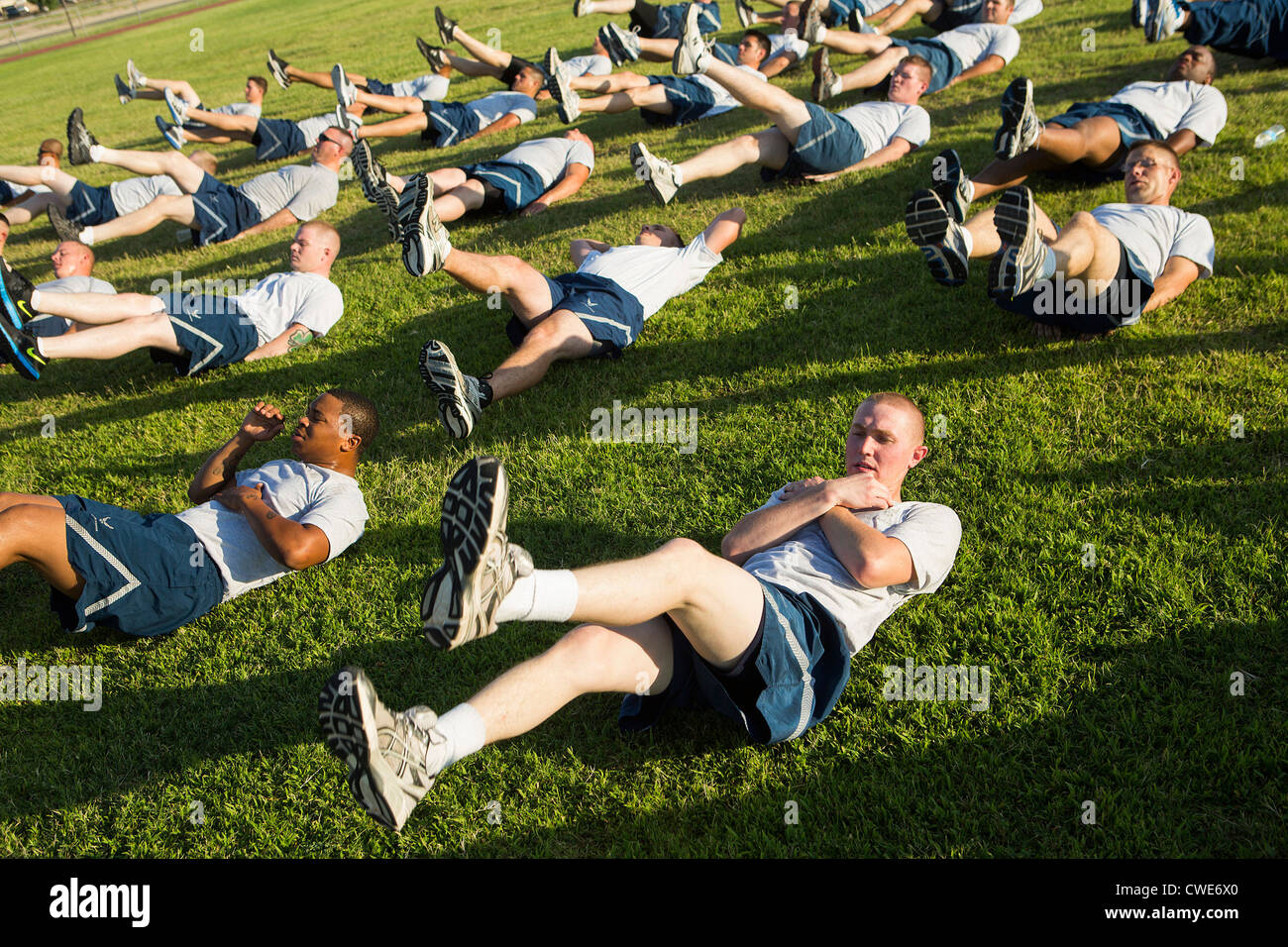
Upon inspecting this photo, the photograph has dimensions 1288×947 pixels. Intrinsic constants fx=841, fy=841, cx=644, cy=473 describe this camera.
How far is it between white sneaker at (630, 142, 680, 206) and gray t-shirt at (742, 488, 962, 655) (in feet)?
14.2

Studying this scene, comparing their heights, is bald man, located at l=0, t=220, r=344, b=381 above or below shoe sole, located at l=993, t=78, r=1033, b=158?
below

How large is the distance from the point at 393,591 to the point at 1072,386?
3964mm

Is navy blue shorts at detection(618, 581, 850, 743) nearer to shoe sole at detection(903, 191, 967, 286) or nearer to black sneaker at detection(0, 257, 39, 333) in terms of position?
shoe sole at detection(903, 191, 967, 286)

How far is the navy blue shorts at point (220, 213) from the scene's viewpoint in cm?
886

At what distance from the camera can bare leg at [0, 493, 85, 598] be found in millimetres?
3736

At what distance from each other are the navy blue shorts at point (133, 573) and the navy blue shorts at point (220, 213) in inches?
232

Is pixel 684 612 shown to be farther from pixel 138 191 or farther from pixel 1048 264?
pixel 138 191

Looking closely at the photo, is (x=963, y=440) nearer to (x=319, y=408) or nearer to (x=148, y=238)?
(x=319, y=408)

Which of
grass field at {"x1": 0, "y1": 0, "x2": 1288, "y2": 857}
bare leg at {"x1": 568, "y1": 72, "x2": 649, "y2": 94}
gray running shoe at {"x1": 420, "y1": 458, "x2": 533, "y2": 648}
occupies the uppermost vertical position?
bare leg at {"x1": 568, "y1": 72, "x2": 649, "y2": 94}

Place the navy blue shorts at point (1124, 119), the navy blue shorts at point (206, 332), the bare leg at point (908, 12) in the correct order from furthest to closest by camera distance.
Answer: the bare leg at point (908, 12)
the navy blue shorts at point (1124, 119)
the navy blue shorts at point (206, 332)

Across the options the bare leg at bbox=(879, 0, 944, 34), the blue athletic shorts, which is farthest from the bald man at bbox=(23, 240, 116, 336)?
the bare leg at bbox=(879, 0, 944, 34)

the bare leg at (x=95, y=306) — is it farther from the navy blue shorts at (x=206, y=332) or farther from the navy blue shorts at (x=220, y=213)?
the navy blue shorts at (x=220, y=213)

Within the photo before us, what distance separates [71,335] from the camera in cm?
583

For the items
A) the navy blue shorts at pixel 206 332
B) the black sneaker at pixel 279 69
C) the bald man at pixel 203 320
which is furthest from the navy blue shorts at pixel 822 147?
the black sneaker at pixel 279 69
